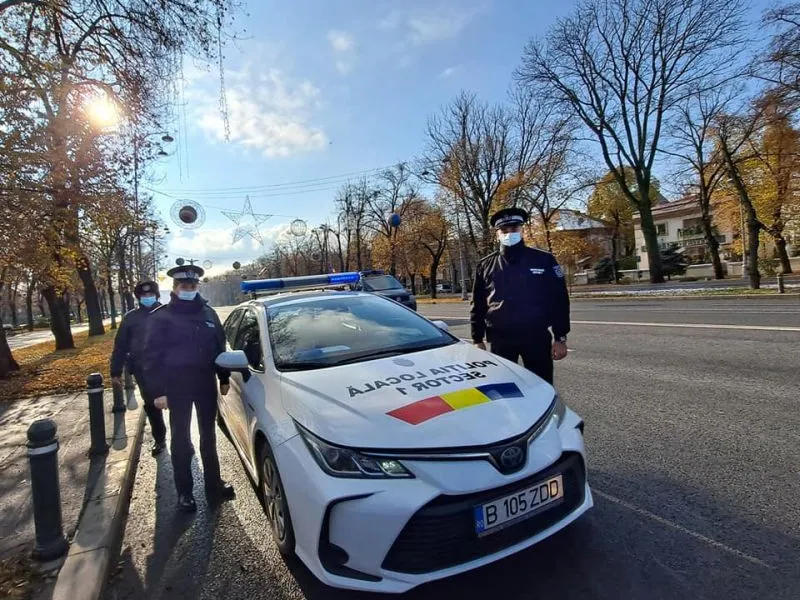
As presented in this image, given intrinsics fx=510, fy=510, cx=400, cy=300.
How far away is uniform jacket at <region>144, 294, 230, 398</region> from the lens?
3957 millimetres

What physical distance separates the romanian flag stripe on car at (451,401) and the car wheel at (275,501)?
2.83 feet

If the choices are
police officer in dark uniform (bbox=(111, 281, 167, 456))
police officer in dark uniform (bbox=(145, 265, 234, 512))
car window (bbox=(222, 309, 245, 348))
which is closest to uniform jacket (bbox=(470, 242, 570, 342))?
police officer in dark uniform (bbox=(145, 265, 234, 512))

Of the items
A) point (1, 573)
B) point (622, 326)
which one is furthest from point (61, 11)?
point (622, 326)

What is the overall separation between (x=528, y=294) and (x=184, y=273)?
278cm

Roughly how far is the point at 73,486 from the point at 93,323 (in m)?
27.7

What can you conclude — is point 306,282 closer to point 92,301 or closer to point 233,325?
point 233,325

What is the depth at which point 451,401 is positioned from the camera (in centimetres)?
271

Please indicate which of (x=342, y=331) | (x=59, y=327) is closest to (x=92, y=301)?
(x=59, y=327)

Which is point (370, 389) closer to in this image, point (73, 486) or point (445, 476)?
point (445, 476)

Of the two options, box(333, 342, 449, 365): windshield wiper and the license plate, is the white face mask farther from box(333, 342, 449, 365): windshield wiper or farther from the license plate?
the license plate

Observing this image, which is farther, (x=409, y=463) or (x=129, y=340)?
(x=129, y=340)

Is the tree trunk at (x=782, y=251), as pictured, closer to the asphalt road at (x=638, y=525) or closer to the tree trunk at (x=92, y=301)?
the asphalt road at (x=638, y=525)

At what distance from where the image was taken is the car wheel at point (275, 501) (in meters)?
2.88

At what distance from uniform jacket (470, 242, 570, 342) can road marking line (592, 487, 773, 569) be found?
Result: 1237 millimetres
